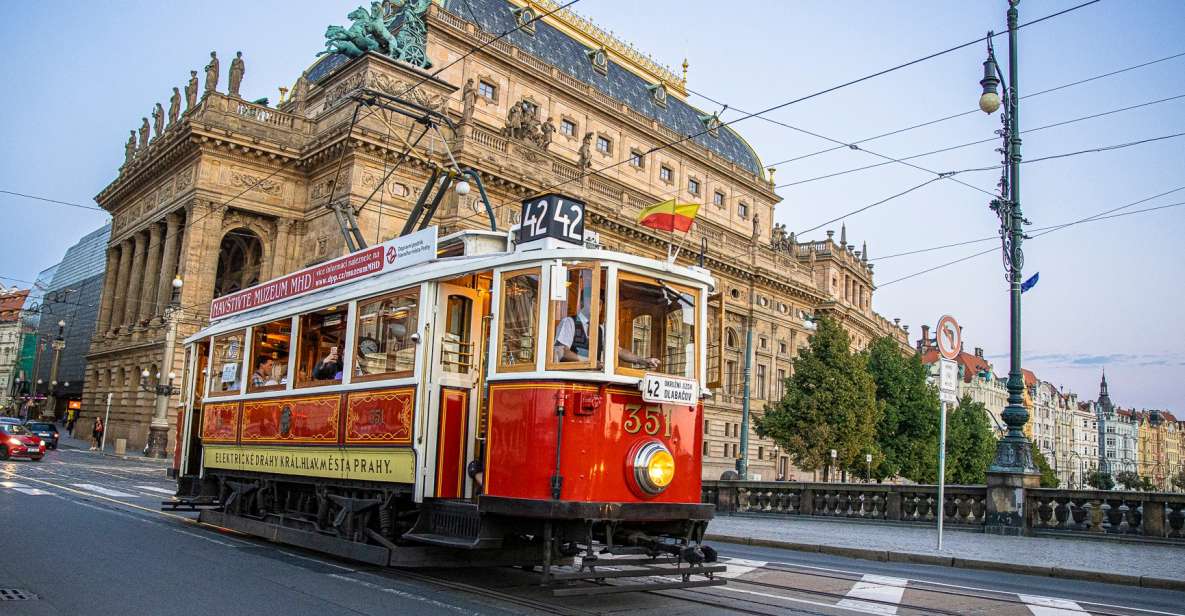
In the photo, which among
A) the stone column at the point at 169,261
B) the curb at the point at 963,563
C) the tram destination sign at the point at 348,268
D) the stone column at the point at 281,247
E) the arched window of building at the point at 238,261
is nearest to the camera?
the tram destination sign at the point at 348,268

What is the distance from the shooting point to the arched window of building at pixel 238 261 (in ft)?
147

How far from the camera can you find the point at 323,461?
1020 centimetres

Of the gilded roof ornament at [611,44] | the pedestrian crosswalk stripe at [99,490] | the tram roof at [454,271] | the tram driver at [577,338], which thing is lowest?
the pedestrian crosswalk stripe at [99,490]

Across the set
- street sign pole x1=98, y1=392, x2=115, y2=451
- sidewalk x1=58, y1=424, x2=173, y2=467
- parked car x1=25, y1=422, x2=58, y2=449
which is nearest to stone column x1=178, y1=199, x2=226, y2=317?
sidewalk x1=58, y1=424, x2=173, y2=467

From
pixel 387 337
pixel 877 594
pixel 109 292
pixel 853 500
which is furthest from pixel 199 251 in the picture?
pixel 877 594

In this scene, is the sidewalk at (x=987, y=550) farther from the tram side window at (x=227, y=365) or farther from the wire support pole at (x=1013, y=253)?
the tram side window at (x=227, y=365)

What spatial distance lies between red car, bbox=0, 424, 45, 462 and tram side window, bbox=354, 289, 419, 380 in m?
27.5

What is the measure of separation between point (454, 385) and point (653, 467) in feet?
7.40

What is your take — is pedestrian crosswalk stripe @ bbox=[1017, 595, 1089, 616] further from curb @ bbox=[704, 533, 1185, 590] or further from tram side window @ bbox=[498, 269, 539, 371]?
tram side window @ bbox=[498, 269, 539, 371]

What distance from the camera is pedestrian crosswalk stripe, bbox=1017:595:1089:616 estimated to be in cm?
810

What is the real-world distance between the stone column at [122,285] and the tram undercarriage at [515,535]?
4398 centimetres

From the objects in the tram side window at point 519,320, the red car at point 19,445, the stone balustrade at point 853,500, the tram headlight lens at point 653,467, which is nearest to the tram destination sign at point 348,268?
the tram side window at point 519,320

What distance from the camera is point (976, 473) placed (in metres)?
56.9

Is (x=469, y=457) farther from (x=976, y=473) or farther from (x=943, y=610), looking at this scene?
(x=976, y=473)
